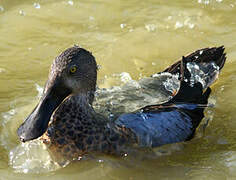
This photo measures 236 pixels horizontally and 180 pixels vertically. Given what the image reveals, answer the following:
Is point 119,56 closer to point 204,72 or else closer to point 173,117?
point 204,72

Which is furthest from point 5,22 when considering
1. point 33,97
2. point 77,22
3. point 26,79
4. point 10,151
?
point 10,151

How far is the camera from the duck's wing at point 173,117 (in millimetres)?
5000

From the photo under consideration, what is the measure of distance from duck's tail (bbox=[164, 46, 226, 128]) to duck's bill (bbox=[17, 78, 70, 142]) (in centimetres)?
131

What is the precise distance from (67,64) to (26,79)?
186cm

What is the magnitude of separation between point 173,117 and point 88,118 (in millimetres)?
951

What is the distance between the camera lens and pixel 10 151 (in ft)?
16.4

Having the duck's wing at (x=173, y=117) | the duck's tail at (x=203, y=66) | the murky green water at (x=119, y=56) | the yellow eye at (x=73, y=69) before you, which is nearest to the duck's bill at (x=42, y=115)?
the yellow eye at (x=73, y=69)

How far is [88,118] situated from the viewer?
193 inches

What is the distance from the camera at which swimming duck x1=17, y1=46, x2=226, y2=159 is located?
450cm

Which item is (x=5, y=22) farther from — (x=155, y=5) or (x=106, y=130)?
(x=106, y=130)

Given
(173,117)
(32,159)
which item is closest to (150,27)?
(173,117)

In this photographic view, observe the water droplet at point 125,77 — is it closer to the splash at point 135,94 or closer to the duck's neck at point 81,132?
the splash at point 135,94

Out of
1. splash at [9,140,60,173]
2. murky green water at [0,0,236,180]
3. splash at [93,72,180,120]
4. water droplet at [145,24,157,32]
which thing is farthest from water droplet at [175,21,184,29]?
splash at [9,140,60,173]

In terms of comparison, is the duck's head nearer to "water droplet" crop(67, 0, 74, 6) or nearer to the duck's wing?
the duck's wing
